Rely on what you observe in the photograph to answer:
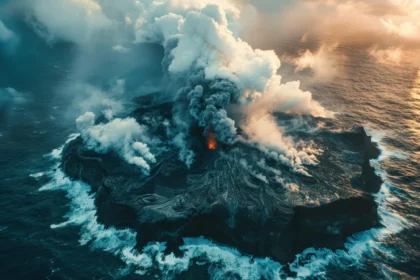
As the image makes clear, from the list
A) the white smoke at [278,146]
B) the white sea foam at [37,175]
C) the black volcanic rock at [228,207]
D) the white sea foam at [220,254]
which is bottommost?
the white sea foam at [220,254]

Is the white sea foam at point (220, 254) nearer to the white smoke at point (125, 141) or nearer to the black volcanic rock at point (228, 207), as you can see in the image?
the black volcanic rock at point (228, 207)

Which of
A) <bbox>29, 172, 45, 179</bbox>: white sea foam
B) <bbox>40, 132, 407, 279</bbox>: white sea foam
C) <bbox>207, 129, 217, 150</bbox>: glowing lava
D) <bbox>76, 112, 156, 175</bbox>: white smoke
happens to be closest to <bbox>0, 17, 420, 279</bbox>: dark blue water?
<bbox>29, 172, 45, 179</bbox>: white sea foam

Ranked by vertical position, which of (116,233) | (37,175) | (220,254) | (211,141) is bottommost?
(220,254)

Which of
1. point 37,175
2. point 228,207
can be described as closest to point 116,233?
point 228,207

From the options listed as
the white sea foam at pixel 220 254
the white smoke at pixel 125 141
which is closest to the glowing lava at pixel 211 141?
the white smoke at pixel 125 141

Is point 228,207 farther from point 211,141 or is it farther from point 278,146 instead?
point 211,141

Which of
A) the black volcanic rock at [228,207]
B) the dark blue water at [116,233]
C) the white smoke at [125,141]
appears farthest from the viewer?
the white smoke at [125,141]

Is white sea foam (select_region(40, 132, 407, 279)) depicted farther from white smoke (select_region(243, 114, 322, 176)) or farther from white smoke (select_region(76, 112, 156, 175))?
white smoke (select_region(243, 114, 322, 176))
